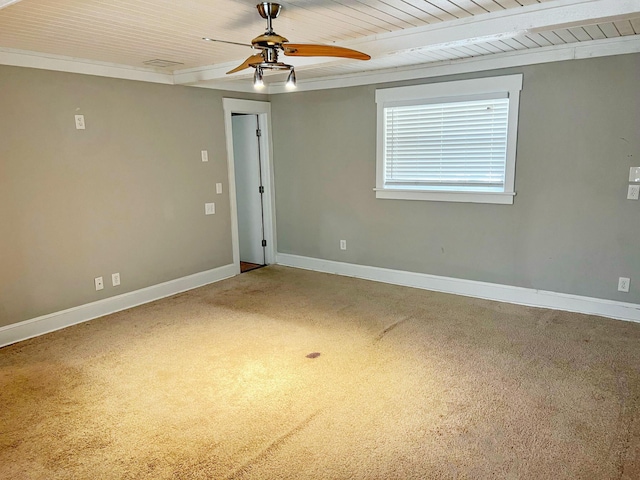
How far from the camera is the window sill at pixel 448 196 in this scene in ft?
14.0

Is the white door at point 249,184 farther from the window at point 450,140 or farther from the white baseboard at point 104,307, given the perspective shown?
the window at point 450,140

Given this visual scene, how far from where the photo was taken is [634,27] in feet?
10.5

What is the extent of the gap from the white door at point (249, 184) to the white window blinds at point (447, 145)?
186 cm

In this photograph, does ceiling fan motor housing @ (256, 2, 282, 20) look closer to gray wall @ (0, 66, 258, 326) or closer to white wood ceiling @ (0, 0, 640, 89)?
white wood ceiling @ (0, 0, 640, 89)

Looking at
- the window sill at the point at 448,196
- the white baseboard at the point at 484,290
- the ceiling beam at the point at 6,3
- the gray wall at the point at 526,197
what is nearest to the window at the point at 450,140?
the window sill at the point at 448,196

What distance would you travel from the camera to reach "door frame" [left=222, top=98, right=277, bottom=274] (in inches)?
209

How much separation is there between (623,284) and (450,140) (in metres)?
2.05

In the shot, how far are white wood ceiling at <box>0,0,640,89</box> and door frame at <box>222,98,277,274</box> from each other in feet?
4.88

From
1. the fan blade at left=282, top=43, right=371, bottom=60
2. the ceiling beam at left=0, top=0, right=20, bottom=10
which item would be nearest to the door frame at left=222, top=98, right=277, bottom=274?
the fan blade at left=282, top=43, right=371, bottom=60

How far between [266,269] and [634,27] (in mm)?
4472

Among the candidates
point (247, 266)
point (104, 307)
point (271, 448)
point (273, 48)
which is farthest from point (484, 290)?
point (104, 307)

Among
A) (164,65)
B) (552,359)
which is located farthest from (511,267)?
(164,65)

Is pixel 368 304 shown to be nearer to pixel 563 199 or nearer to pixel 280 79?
pixel 563 199

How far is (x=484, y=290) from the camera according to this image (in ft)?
14.9
